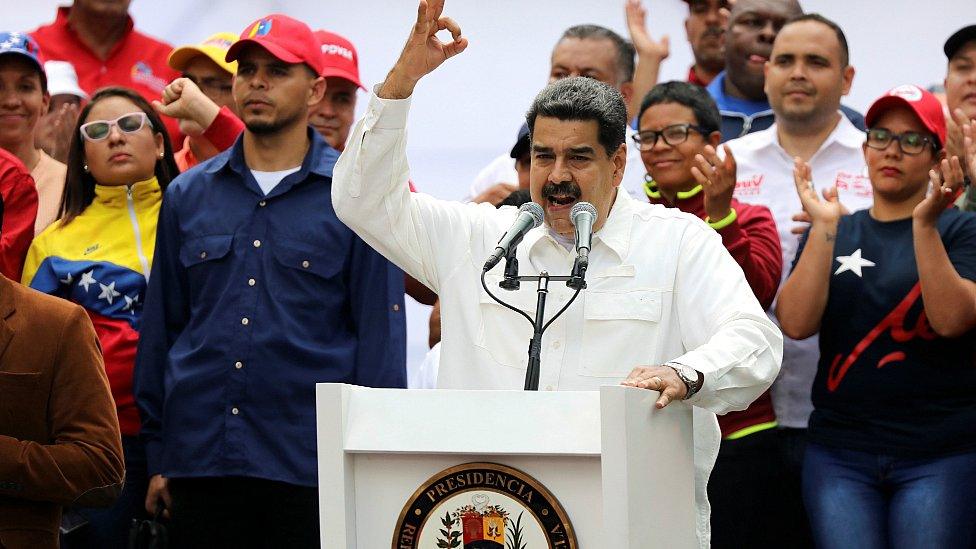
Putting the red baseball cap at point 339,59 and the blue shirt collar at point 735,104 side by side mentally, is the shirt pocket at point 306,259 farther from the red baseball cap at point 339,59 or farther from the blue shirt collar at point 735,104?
the blue shirt collar at point 735,104

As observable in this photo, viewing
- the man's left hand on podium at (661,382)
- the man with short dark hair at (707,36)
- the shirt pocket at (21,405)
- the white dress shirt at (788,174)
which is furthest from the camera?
the man with short dark hair at (707,36)

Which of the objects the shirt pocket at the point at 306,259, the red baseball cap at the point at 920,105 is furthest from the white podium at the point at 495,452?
the red baseball cap at the point at 920,105

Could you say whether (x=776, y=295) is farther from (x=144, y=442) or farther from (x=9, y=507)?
(x=9, y=507)

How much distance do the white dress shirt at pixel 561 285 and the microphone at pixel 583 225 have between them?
370 millimetres

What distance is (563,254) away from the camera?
421 centimetres

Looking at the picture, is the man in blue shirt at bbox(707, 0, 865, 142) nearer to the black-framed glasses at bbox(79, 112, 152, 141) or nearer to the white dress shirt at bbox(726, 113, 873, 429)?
the white dress shirt at bbox(726, 113, 873, 429)

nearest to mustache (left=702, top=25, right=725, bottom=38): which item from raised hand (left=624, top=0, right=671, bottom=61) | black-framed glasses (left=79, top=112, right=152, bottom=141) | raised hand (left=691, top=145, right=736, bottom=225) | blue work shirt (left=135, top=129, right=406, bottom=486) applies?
raised hand (left=624, top=0, right=671, bottom=61)

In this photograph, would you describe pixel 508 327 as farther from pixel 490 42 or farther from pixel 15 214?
pixel 490 42

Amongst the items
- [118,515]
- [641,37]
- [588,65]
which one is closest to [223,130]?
[118,515]

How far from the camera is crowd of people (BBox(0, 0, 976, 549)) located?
4152 millimetres

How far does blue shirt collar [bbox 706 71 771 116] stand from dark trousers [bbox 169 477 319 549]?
2.95 m

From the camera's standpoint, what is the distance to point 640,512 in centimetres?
338

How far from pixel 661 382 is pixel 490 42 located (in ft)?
17.6

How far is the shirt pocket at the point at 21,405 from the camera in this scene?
4262 mm
